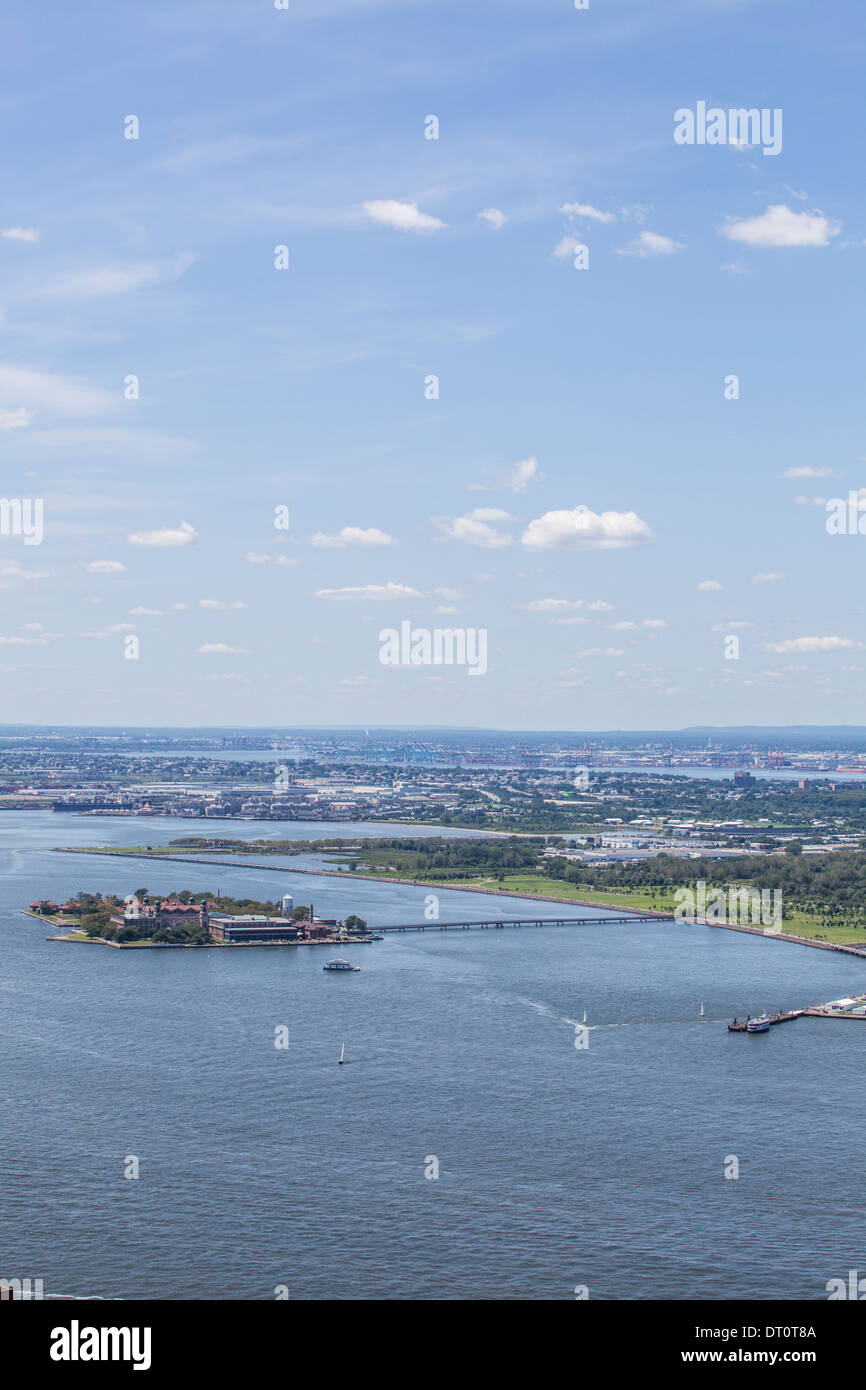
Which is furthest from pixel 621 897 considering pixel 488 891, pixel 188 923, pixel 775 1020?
pixel 775 1020

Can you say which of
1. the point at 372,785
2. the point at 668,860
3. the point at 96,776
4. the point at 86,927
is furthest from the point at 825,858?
the point at 96,776

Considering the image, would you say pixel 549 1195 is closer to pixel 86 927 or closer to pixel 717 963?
pixel 717 963

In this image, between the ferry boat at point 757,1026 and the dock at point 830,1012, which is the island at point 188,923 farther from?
the ferry boat at point 757,1026

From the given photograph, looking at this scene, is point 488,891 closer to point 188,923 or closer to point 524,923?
point 524,923

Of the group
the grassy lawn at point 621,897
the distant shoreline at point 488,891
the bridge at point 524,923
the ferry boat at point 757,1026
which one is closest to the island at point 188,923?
the distant shoreline at point 488,891
